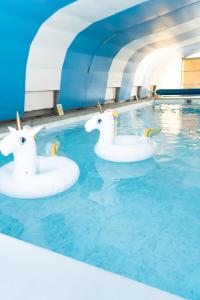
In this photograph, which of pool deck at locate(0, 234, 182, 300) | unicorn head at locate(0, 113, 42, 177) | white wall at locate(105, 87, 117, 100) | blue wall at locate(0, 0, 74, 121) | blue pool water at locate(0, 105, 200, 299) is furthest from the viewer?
white wall at locate(105, 87, 117, 100)

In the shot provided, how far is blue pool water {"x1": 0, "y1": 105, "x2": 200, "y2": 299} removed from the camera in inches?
74.0

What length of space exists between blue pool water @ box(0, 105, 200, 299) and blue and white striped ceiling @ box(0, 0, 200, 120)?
3067mm

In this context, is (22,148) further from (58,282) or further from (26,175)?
(58,282)

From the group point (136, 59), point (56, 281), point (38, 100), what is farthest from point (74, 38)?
point (56, 281)

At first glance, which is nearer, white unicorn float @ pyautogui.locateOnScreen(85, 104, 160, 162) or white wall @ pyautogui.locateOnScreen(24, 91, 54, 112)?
white unicorn float @ pyautogui.locateOnScreen(85, 104, 160, 162)

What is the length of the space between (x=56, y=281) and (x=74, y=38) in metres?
7.07

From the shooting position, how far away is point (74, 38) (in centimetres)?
728

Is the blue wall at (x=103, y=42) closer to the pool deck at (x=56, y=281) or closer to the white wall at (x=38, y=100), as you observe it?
the white wall at (x=38, y=100)

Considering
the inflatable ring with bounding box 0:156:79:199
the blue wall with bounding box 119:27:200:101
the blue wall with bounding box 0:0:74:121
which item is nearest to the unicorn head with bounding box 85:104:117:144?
the inflatable ring with bounding box 0:156:79:199

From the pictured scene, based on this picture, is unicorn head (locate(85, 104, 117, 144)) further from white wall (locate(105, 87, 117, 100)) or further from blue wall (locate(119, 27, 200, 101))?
white wall (locate(105, 87, 117, 100))

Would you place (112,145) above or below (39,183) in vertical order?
above

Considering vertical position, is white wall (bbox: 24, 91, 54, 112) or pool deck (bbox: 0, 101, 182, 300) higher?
white wall (bbox: 24, 91, 54, 112)

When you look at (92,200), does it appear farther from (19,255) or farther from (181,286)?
(19,255)

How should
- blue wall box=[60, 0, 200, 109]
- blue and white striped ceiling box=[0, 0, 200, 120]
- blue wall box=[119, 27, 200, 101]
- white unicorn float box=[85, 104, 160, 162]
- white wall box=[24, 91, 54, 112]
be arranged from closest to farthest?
white unicorn float box=[85, 104, 160, 162]
blue and white striped ceiling box=[0, 0, 200, 120]
blue wall box=[60, 0, 200, 109]
white wall box=[24, 91, 54, 112]
blue wall box=[119, 27, 200, 101]
